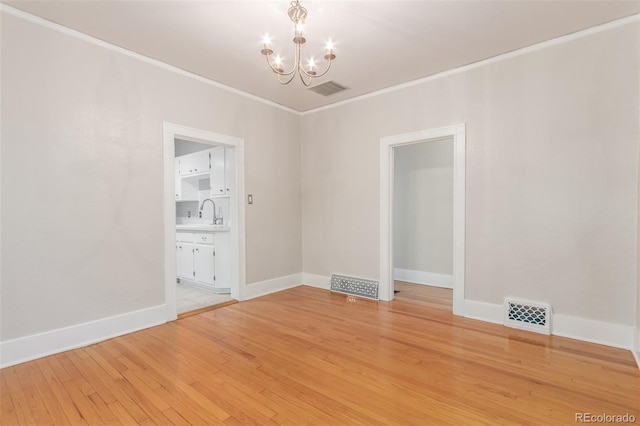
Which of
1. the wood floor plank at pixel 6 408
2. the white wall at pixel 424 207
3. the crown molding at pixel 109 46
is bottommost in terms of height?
the wood floor plank at pixel 6 408

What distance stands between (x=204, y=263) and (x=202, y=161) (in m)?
1.87

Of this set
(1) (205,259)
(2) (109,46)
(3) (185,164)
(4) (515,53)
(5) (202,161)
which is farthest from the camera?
(3) (185,164)

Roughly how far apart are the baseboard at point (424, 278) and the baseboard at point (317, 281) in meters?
1.42

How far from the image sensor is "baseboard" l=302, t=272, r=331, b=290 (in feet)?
15.7

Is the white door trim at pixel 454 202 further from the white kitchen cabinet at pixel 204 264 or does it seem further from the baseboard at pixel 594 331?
the white kitchen cabinet at pixel 204 264

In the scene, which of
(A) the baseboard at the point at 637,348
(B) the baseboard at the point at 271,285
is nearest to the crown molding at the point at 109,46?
(B) the baseboard at the point at 271,285

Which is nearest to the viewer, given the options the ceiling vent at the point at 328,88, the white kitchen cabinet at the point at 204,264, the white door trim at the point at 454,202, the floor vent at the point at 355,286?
the white door trim at the point at 454,202

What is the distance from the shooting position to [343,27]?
2.73 metres

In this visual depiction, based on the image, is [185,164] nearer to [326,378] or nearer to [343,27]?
[343,27]

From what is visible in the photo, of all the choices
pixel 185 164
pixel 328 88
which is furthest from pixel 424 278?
pixel 185 164

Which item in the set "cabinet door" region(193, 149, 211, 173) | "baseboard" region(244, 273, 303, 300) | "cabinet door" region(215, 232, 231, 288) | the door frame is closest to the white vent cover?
"baseboard" region(244, 273, 303, 300)

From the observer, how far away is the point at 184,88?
358cm

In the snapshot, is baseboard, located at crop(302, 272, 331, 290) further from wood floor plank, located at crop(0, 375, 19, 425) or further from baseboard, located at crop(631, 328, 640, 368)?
wood floor plank, located at crop(0, 375, 19, 425)

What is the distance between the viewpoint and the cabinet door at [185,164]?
5709mm
